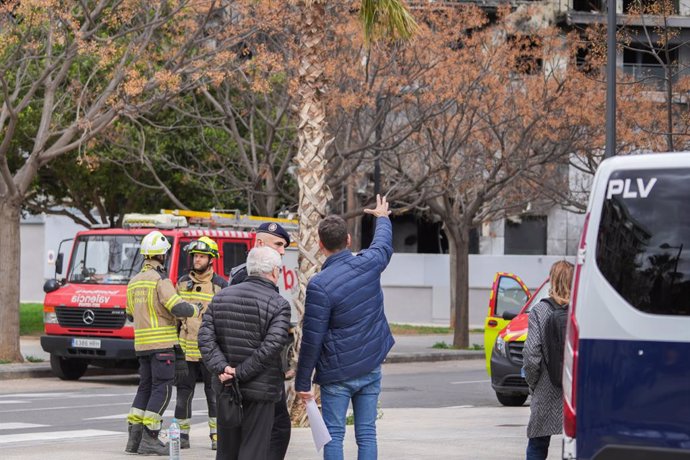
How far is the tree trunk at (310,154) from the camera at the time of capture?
43.8 ft

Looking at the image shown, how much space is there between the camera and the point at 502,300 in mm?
20438

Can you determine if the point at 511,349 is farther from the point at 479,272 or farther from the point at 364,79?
the point at 479,272

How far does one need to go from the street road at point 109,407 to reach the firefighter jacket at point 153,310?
1.04 m

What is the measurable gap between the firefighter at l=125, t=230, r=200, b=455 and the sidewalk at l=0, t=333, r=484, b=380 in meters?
9.68

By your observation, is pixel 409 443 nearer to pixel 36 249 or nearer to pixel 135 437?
pixel 135 437

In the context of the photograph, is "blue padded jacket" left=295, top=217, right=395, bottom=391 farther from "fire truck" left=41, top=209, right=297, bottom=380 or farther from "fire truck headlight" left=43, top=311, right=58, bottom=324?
"fire truck headlight" left=43, top=311, right=58, bottom=324

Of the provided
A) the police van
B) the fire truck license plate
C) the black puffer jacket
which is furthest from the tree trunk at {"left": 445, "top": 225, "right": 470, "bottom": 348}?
the police van

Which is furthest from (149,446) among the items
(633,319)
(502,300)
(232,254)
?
(502,300)

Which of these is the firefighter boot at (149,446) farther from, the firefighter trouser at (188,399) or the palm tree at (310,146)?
the palm tree at (310,146)

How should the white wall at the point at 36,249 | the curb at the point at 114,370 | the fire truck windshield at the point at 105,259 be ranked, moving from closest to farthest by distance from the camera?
1. the fire truck windshield at the point at 105,259
2. the curb at the point at 114,370
3. the white wall at the point at 36,249

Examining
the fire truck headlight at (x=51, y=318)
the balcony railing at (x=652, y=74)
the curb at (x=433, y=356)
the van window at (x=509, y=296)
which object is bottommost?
the curb at (x=433, y=356)

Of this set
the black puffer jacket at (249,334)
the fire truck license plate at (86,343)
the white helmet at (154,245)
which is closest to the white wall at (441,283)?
the fire truck license plate at (86,343)

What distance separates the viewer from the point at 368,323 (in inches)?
314

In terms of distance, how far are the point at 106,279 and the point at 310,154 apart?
284 inches
